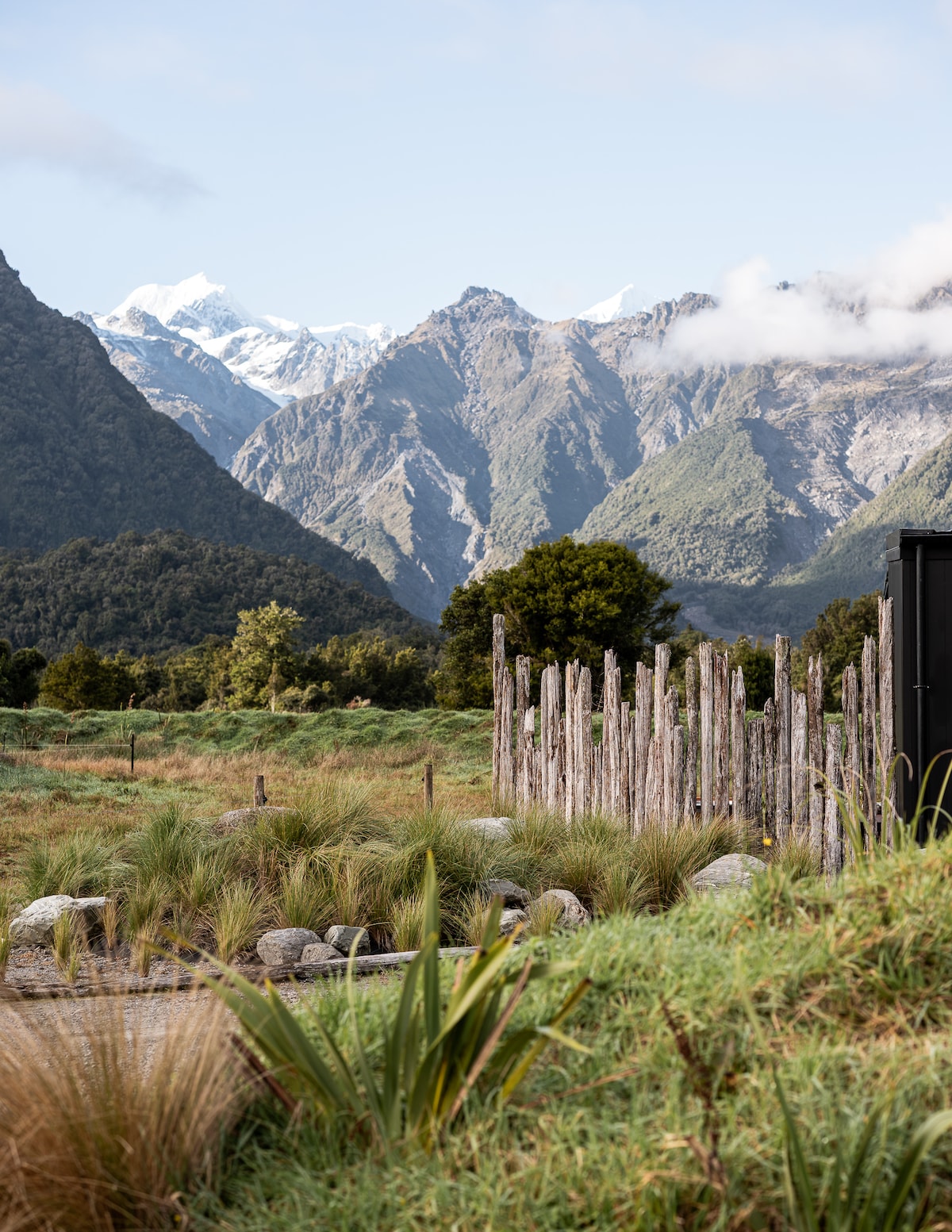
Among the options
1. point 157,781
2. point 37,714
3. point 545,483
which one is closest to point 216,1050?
point 157,781

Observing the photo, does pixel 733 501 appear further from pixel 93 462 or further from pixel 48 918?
pixel 48 918

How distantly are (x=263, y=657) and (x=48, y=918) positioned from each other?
29640 millimetres

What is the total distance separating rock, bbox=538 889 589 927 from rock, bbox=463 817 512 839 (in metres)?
1.21

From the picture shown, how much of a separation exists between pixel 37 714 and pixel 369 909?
1397cm

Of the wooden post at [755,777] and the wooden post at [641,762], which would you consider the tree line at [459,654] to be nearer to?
the wooden post at [641,762]

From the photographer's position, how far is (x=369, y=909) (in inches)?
218

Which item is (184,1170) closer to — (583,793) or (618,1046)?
(618,1046)

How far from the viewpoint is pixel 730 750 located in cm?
659

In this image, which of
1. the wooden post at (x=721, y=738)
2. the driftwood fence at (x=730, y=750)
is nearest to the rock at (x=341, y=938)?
the driftwood fence at (x=730, y=750)

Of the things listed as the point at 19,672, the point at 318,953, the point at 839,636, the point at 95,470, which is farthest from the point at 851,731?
the point at 95,470

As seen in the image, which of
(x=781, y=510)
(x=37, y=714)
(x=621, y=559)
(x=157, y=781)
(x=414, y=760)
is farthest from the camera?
Result: (x=781, y=510)

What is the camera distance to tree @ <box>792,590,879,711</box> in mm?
32094

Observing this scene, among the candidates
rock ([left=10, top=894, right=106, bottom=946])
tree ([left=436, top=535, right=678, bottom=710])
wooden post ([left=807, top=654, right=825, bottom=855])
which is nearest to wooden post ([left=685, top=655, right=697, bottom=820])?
wooden post ([left=807, top=654, right=825, bottom=855])

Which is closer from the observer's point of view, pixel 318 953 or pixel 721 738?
pixel 318 953
